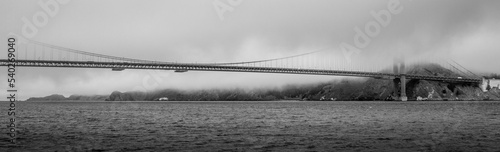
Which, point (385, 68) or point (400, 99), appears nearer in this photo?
point (400, 99)

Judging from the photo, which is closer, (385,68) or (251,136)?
(251,136)

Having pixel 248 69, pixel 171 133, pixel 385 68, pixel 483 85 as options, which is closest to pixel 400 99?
pixel 385 68

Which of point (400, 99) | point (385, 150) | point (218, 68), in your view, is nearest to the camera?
point (385, 150)

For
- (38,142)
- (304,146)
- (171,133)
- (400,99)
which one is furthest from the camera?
(400,99)

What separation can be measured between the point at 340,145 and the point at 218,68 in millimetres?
91144

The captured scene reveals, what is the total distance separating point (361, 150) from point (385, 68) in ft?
541

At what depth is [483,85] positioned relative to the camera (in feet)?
Answer: 630

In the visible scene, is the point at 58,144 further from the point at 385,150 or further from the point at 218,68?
the point at 218,68

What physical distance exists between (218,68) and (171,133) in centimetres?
8304

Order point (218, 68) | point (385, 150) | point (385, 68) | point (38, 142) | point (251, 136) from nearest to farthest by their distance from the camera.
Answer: point (385, 150)
point (38, 142)
point (251, 136)
point (218, 68)
point (385, 68)

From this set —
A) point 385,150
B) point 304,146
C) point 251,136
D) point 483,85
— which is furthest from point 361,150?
point 483,85

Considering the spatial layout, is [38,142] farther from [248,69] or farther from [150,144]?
[248,69]

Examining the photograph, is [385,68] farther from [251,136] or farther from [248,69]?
[251,136]

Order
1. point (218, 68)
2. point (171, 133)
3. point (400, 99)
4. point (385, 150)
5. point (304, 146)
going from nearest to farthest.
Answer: point (385, 150) < point (304, 146) < point (171, 133) < point (218, 68) < point (400, 99)
